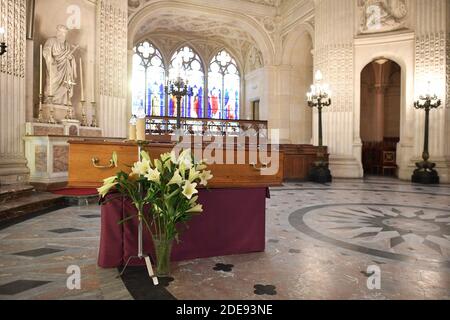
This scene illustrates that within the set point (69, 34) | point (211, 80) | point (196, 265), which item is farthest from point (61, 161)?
point (211, 80)

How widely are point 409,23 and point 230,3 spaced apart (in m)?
7.55

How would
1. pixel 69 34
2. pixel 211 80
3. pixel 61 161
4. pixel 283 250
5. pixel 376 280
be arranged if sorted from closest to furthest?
pixel 376 280 < pixel 283 250 < pixel 61 161 < pixel 69 34 < pixel 211 80

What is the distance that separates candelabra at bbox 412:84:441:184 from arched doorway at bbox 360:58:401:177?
445 cm

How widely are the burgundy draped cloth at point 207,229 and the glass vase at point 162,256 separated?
283mm

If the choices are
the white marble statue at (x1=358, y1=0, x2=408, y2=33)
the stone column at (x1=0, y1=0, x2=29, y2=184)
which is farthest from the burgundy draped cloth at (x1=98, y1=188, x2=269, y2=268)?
the white marble statue at (x1=358, y1=0, x2=408, y2=33)

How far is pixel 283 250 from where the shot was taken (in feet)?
10.9

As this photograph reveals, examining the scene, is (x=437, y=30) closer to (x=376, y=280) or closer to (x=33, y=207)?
(x=376, y=280)

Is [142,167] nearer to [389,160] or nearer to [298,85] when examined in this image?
[389,160]

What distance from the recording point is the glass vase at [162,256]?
2.54 meters

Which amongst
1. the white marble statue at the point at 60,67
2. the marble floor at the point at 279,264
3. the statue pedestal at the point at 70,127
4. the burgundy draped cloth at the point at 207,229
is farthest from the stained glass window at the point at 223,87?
the burgundy draped cloth at the point at 207,229

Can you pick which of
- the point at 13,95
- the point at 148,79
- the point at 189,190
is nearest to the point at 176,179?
the point at 189,190

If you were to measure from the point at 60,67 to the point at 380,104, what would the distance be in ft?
45.2

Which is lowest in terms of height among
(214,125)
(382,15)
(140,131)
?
(140,131)

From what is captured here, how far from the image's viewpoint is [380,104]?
52.3 feet
